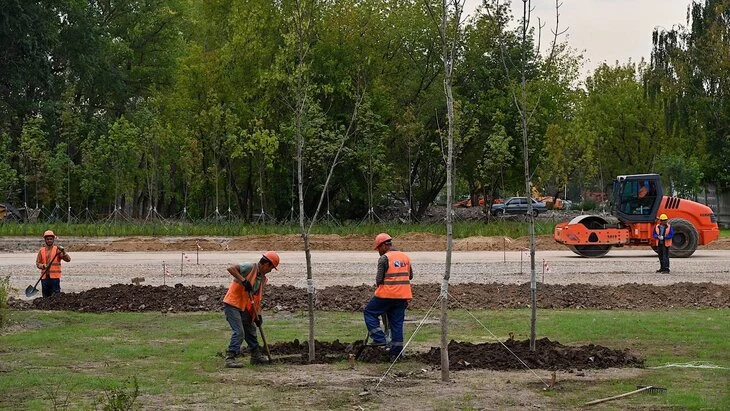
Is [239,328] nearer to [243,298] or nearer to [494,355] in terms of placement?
[243,298]

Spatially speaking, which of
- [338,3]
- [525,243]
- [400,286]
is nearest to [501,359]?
[400,286]

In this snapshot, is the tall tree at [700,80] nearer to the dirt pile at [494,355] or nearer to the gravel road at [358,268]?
the gravel road at [358,268]

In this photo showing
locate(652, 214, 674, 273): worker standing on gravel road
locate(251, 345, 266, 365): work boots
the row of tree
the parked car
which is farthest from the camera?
the parked car

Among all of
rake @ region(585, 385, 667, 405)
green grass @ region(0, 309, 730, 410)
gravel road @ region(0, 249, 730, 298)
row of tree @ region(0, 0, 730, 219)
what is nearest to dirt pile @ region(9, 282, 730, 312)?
green grass @ region(0, 309, 730, 410)

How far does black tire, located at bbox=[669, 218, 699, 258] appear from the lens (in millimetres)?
33188

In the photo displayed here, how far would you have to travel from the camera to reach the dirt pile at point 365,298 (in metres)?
20.3

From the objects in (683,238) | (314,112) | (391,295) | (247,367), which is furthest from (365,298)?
(314,112)

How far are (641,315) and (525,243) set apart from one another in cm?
2007

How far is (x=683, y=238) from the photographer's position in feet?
110

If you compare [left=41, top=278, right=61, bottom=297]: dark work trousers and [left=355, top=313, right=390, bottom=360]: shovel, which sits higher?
[left=41, top=278, right=61, bottom=297]: dark work trousers

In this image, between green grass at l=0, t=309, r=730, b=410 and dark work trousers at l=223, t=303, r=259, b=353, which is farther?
dark work trousers at l=223, t=303, r=259, b=353

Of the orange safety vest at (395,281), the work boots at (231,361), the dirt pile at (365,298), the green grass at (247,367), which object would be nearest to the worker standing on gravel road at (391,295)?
the orange safety vest at (395,281)

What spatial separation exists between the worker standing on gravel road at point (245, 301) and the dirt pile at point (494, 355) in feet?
1.78

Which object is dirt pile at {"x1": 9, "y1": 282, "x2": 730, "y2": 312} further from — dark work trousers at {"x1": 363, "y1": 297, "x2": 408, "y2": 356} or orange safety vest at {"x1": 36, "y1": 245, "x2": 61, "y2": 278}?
dark work trousers at {"x1": 363, "y1": 297, "x2": 408, "y2": 356}
